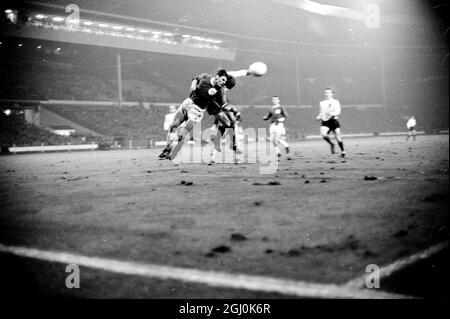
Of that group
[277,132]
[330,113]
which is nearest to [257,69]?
[330,113]

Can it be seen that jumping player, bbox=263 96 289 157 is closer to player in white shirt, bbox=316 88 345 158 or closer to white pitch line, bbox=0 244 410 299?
player in white shirt, bbox=316 88 345 158

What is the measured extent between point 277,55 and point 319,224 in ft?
159

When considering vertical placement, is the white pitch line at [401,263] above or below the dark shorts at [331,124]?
below

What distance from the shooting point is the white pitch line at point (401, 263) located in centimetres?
191

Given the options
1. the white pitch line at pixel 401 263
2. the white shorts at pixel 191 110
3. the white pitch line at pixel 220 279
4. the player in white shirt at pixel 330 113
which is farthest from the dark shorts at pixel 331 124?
the white pitch line at pixel 220 279

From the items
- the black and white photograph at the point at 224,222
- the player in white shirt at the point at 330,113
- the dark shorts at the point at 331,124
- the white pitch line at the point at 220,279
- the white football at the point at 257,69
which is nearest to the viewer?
the white pitch line at the point at 220,279

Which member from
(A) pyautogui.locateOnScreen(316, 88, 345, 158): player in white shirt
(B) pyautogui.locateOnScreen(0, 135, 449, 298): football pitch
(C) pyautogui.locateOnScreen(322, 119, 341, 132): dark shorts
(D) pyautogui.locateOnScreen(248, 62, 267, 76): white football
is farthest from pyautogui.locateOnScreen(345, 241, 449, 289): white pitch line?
(C) pyautogui.locateOnScreen(322, 119, 341, 132): dark shorts

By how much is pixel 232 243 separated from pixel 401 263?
1079 mm

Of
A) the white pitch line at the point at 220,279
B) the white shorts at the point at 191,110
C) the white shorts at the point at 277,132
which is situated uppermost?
the white shorts at the point at 277,132

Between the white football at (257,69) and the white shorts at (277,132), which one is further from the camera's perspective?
the white shorts at (277,132)

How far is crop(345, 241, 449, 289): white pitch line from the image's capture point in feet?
6.27

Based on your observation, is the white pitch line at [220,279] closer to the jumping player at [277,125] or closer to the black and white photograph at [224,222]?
the black and white photograph at [224,222]

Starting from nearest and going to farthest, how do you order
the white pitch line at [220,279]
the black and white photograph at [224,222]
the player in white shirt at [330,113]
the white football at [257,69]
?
1. the white pitch line at [220,279]
2. the black and white photograph at [224,222]
3. the white football at [257,69]
4. the player in white shirt at [330,113]
